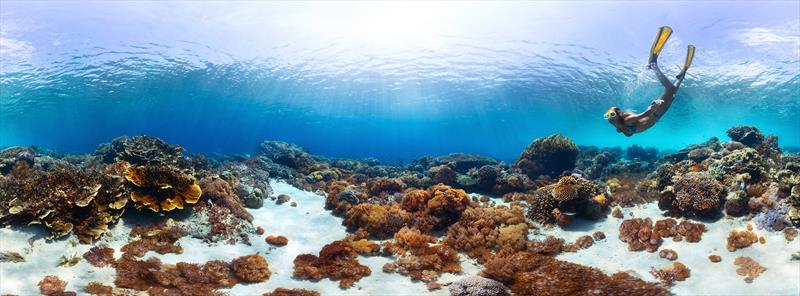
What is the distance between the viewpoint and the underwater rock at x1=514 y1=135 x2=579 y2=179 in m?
19.8

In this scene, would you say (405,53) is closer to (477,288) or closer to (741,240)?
(741,240)

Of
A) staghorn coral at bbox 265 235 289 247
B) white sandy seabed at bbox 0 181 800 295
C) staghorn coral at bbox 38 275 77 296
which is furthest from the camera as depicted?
staghorn coral at bbox 265 235 289 247

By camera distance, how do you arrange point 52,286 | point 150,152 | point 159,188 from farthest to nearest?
point 150,152
point 159,188
point 52,286

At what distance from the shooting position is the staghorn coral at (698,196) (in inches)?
413

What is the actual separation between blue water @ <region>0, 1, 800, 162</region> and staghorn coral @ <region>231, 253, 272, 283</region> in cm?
1851

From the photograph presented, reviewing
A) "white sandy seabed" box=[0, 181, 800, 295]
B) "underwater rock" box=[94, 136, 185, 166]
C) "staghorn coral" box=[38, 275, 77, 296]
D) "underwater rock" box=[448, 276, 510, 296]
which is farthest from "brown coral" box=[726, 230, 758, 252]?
"underwater rock" box=[94, 136, 185, 166]

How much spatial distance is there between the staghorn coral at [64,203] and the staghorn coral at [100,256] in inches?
17.1

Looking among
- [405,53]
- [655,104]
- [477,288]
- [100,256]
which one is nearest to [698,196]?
[655,104]

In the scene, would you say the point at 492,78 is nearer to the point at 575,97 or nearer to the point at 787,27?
the point at 575,97

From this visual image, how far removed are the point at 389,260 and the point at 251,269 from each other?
358 centimetres

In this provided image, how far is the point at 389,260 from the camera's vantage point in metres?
10.4

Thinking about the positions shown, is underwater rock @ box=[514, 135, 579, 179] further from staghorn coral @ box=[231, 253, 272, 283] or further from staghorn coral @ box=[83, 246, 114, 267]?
staghorn coral @ box=[83, 246, 114, 267]

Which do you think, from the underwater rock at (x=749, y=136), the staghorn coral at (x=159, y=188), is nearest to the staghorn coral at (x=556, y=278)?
the staghorn coral at (x=159, y=188)

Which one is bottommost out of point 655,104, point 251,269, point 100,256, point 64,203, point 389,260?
point 251,269
